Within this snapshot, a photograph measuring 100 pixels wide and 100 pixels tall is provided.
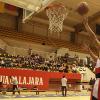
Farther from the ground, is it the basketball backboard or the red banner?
the basketball backboard

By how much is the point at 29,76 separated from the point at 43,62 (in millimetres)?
2514

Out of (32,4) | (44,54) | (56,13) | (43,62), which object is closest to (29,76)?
(43,62)

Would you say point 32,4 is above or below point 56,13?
below

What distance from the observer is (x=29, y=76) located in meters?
19.2

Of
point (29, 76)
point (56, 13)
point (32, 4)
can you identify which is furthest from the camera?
point (29, 76)

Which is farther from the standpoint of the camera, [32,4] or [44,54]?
[44,54]

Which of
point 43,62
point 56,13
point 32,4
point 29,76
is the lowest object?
point 29,76

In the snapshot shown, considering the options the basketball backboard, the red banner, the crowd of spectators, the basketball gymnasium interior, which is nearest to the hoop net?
the basketball gymnasium interior

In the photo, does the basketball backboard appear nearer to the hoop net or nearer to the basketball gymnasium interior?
the hoop net

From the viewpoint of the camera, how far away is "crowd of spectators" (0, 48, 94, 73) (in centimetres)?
1904

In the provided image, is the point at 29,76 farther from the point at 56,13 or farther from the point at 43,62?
the point at 56,13

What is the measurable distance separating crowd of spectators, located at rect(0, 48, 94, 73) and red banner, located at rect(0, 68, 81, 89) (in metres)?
0.54

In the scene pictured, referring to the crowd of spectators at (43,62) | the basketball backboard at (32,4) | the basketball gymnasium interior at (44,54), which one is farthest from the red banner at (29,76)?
the basketball backboard at (32,4)

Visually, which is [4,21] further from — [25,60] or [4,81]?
[4,81]
